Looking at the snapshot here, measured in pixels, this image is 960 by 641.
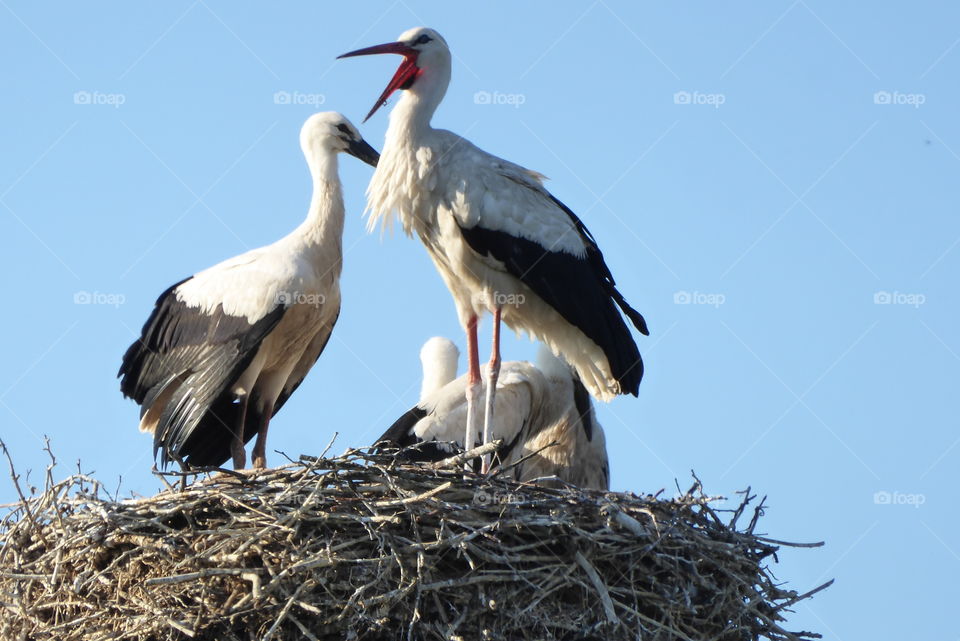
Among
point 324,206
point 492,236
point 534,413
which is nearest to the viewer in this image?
point 492,236

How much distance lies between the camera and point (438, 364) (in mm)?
8594

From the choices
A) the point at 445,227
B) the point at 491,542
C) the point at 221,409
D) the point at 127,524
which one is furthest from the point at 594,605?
the point at 221,409

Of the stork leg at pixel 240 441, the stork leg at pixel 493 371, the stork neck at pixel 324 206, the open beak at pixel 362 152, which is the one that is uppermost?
the open beak at pixel 362 152

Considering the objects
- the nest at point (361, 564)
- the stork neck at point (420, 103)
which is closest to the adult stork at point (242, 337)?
the stork neck at point (420, 103)

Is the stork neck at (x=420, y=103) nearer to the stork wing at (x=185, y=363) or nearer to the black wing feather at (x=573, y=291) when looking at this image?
the black wing feather at (x=573, y=291)

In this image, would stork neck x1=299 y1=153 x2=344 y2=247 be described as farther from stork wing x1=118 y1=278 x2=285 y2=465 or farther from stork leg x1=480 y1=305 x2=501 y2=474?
stork leg x1=480 y1=305 x2=501 y2=474

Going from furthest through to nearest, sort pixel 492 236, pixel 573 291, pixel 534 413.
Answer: pixel 534 413, pixel 573 291, pixel 492 236

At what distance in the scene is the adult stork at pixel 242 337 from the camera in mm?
7195

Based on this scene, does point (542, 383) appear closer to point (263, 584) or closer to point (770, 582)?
point (770, 582)

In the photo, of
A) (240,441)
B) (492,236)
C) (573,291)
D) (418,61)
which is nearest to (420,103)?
(418,61)

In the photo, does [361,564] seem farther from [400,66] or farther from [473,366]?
[400,66]

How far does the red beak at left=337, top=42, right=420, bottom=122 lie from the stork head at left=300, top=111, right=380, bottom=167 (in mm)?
632

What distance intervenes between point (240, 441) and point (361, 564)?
2.32 metres

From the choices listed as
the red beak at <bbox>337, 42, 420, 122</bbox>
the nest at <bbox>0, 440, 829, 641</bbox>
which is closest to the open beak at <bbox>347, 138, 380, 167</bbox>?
the red beak at <bbox>337, 42, 420, 122</bbox>
